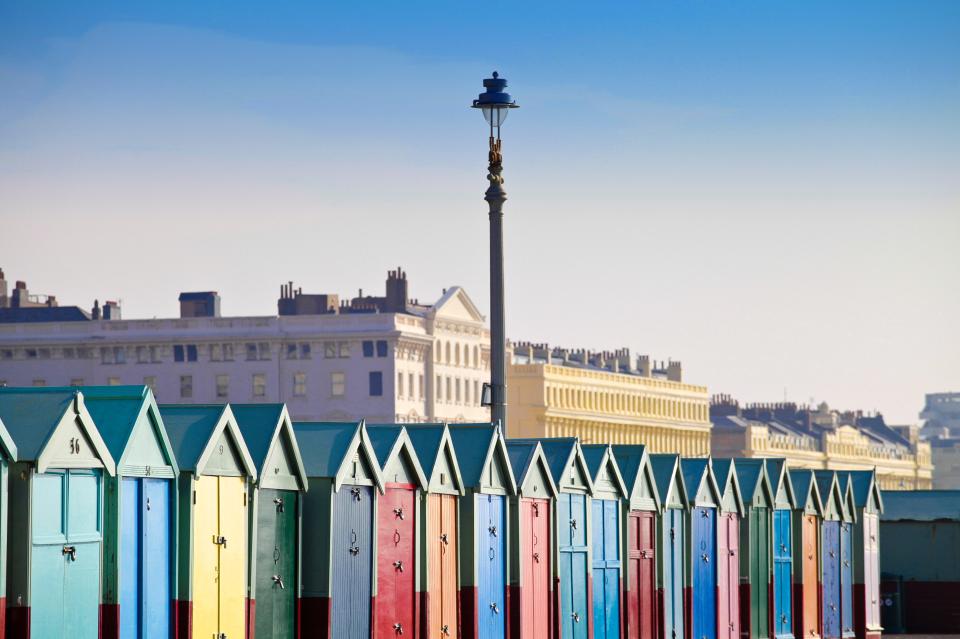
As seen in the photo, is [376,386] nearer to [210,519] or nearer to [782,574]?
[782,574]

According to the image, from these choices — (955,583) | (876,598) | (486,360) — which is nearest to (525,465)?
(876,598)

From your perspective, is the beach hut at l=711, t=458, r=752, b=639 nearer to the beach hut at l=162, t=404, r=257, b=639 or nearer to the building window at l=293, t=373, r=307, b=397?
the beach hut at l=162, t=404, r=257, b=639

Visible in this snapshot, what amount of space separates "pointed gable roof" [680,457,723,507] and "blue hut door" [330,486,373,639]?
12533 millimetres

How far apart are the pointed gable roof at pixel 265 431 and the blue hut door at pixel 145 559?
2258mm

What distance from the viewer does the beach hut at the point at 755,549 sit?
45031mm

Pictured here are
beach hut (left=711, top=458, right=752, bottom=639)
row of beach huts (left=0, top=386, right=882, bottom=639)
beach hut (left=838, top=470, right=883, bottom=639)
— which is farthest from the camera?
beach hut (left=838, top=470, right=883, bottom=639)

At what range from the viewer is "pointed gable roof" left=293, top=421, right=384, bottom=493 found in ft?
96.2

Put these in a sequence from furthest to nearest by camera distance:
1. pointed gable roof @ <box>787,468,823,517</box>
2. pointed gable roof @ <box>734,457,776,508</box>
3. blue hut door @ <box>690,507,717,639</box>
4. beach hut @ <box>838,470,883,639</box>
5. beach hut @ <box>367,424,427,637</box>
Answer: beach hut @ <box>838,470,883,639</box> < pointed gable roof @ <box>787,468,823,517</box> < pointed gable roof @ <box>734,457,776,508</box> < blue hut door @ <box>690,507,717,639</box> < beach hut @ <box>367,424,427,637</box>

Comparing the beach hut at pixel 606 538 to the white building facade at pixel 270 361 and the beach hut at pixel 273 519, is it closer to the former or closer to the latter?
the beach hut at pixel 273 519

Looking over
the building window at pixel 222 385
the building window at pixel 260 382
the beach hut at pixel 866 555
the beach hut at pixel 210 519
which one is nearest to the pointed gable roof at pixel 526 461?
the beach hut at pixel 210 519

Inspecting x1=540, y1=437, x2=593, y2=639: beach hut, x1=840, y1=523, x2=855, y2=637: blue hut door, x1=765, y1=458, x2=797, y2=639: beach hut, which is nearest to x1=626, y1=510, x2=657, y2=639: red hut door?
x1=540, y1=437, x2=593, y2=639: beach hut

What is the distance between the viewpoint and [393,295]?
590ft

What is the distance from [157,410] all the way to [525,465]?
10383 mm

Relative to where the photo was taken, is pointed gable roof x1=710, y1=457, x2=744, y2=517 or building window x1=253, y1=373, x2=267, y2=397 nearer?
pointed gable roof x1=710, y1=457, x2=744, y2=517
